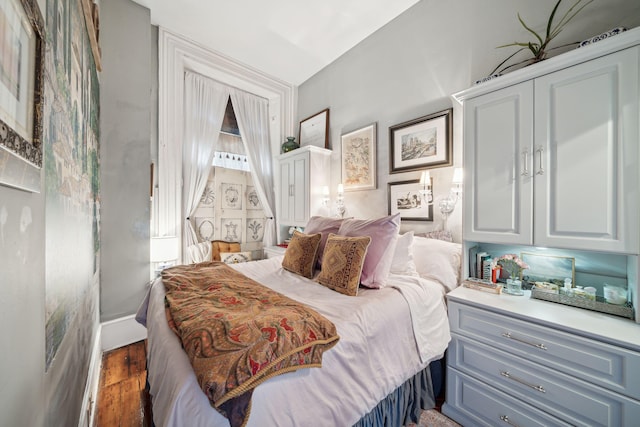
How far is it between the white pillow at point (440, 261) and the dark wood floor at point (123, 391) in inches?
78.0

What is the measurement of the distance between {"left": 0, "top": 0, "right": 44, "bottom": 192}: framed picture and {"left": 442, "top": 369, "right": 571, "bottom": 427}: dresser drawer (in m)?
Answer: 2.16

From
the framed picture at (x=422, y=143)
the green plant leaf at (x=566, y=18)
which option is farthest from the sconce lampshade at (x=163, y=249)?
the green plant leaf at (x=566, y=18)

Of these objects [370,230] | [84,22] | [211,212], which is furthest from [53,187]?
[211,212]

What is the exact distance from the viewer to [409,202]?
2482 mm

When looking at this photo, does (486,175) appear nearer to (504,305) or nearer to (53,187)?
(504,305)

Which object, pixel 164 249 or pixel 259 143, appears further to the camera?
pixel 259 143

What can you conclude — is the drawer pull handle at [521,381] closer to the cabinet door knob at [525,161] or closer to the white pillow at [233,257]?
the cabinet door knob at [525,161]

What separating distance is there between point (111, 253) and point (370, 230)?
8.15ft

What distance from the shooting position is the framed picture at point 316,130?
3.39 metres

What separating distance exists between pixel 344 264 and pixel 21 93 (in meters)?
1.52

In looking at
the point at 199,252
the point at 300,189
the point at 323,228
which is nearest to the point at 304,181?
the point at 300,189

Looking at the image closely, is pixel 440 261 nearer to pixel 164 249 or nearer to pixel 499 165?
pixel 499 165

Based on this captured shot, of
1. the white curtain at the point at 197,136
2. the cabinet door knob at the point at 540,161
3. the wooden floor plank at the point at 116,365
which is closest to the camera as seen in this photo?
the cabinet door knob at the point at 540,161

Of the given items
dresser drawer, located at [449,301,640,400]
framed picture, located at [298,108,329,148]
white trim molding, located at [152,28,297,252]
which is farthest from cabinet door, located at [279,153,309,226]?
dresser drawer, located at [449,301,640,400]
